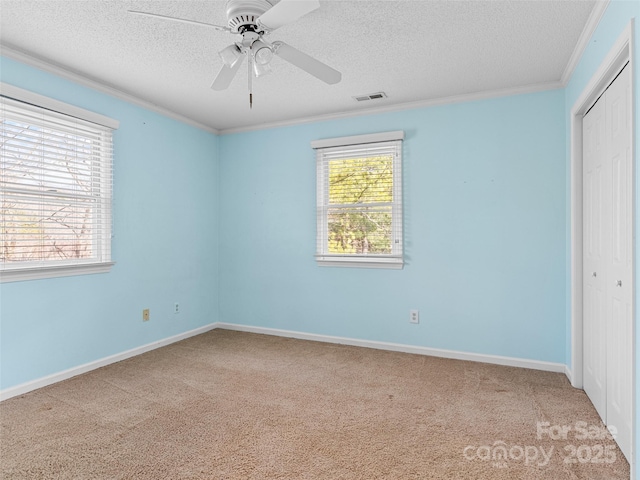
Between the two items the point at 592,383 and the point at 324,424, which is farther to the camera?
the point at 592,383

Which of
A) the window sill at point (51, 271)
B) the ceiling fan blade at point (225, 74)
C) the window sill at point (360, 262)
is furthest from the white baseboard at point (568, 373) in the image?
the window sill at point (51, 271)

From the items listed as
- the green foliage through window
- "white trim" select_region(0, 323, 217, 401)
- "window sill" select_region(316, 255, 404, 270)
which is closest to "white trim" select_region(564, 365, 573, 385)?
"window sill" select_region(316, 255, 404, 270)

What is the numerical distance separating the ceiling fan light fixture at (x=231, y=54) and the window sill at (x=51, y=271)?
2112mm

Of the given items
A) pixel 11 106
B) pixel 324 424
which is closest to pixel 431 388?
pixel 324 424

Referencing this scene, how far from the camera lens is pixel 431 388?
9.54 feet

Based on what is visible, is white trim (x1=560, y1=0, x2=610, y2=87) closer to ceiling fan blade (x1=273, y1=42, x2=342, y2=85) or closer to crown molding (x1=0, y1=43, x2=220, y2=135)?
ceiling fan blade (x1=273, y1=42, x2=342, y2=85)

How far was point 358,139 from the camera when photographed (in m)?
3.97

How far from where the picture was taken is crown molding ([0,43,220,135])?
2.71 m

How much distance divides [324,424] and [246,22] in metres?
2.33

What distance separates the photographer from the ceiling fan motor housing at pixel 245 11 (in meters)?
2.02

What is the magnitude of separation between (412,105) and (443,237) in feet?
4.30

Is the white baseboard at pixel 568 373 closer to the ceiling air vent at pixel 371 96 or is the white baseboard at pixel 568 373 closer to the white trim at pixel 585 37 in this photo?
the white trim at pixel 585 37

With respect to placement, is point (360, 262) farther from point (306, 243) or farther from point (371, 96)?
point (371, 96)

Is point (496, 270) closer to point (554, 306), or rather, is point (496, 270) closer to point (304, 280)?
point (554, 306)
